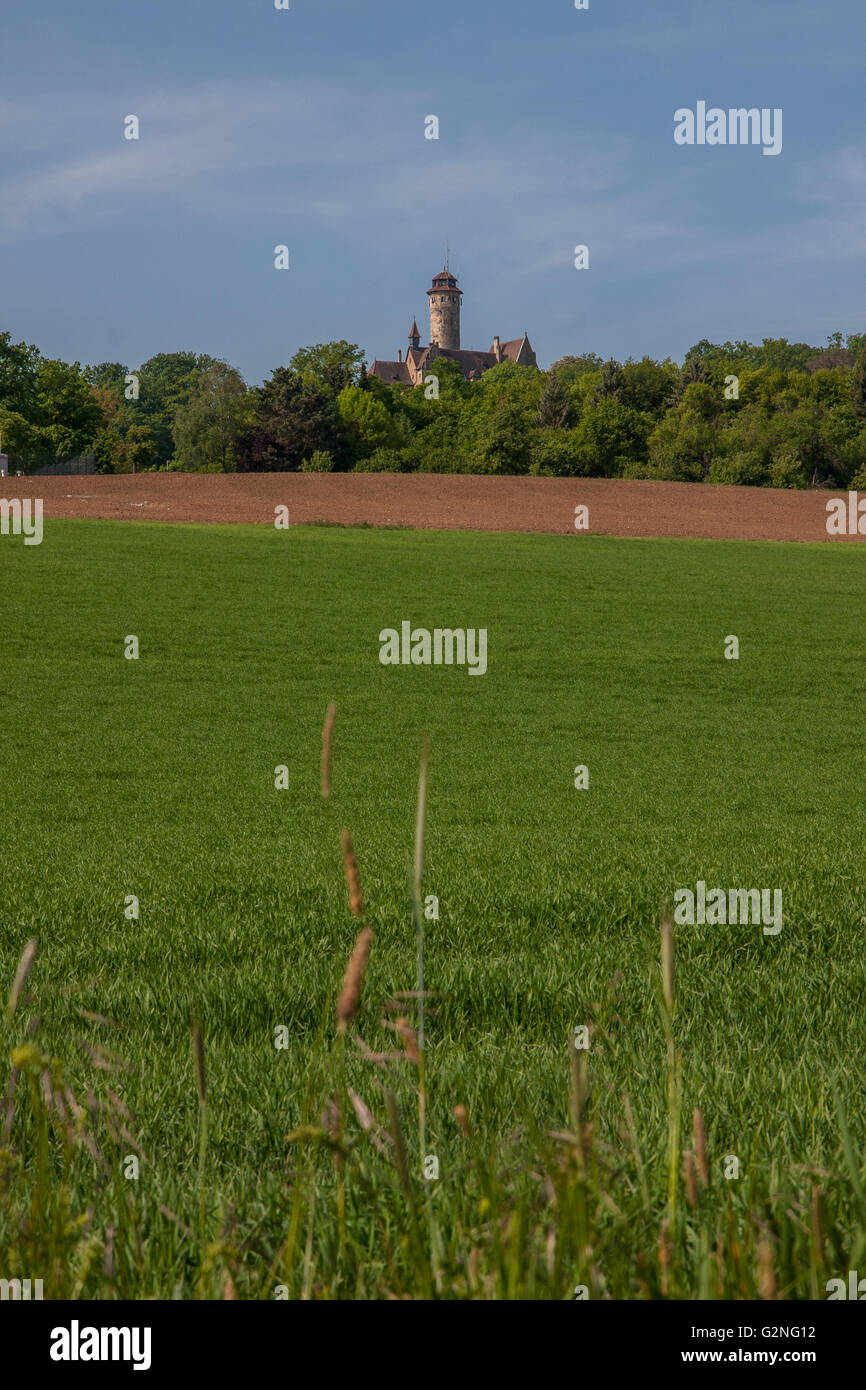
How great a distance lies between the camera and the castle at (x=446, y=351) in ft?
558

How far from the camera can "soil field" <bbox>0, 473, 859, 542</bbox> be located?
149 ft

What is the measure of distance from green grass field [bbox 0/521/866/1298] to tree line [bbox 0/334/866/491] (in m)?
43.4

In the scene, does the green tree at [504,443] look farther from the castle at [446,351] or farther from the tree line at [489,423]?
the castle at [446,351]

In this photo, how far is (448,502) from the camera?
49.4 metres

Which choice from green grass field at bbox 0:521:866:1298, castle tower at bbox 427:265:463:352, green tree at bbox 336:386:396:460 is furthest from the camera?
castle tower at bbox 427:265:463:352

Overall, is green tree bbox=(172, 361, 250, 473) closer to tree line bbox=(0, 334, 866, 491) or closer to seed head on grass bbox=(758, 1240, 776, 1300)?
tree line bbox=(0, 334, 866, 491)

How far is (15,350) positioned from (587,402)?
143ft

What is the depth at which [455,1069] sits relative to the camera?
9.57ft

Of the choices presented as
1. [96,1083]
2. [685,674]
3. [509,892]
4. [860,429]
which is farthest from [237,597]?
[860,429]

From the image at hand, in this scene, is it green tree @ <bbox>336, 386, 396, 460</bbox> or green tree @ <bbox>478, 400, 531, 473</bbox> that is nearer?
green tree @ <bbox>478, 400, 531, 473</bbox>

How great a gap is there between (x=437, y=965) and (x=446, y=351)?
601 ft

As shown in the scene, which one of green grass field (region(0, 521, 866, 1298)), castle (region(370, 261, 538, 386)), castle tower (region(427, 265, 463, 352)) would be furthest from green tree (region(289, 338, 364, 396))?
castle tower (region(427, 265, 463, 352))

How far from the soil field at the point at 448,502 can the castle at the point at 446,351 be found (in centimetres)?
10649

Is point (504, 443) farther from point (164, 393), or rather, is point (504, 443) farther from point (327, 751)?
point (164, 393)
